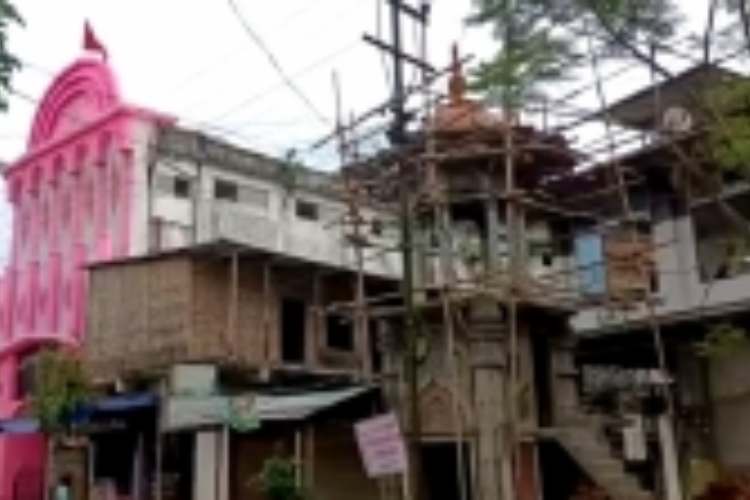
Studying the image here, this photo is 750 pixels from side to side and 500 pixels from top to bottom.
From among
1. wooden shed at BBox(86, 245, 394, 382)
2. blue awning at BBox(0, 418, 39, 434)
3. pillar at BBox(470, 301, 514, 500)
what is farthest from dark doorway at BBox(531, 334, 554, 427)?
blue awning at BBox(0, 418, 39, 434)

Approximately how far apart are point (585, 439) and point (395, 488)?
337cm

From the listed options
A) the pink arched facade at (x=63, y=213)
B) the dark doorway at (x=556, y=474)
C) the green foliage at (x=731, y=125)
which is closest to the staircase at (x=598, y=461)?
the dark doorway at (x=556, y=474)

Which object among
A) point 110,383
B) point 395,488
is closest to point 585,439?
point 395,488

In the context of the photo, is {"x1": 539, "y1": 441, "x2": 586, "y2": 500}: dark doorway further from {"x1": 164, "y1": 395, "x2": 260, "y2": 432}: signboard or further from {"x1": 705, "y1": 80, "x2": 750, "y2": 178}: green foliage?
{"x1": 705, "y1": 80, "x2": 750, "y2": 178}: green foliage

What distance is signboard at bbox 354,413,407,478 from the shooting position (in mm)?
12180

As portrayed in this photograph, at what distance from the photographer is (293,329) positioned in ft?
83.3

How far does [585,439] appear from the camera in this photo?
17922 mm

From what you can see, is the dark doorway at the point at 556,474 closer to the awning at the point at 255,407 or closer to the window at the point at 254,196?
the awning at the point at 255,407

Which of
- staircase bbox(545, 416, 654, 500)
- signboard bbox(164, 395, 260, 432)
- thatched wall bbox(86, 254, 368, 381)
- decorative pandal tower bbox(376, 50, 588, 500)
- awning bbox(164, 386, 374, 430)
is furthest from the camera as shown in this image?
thatched wall bbox(86, 254, 368, 381)

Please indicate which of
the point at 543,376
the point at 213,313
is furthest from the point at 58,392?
the point at 543,376

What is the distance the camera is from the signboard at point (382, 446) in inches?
480

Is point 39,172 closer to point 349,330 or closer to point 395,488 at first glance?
point 349,330

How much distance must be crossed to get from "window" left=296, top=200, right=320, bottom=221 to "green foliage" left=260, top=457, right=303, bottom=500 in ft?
48.7

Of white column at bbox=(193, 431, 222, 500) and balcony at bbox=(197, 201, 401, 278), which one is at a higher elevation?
balcony at bbox=(197, 201, 401, 278)
